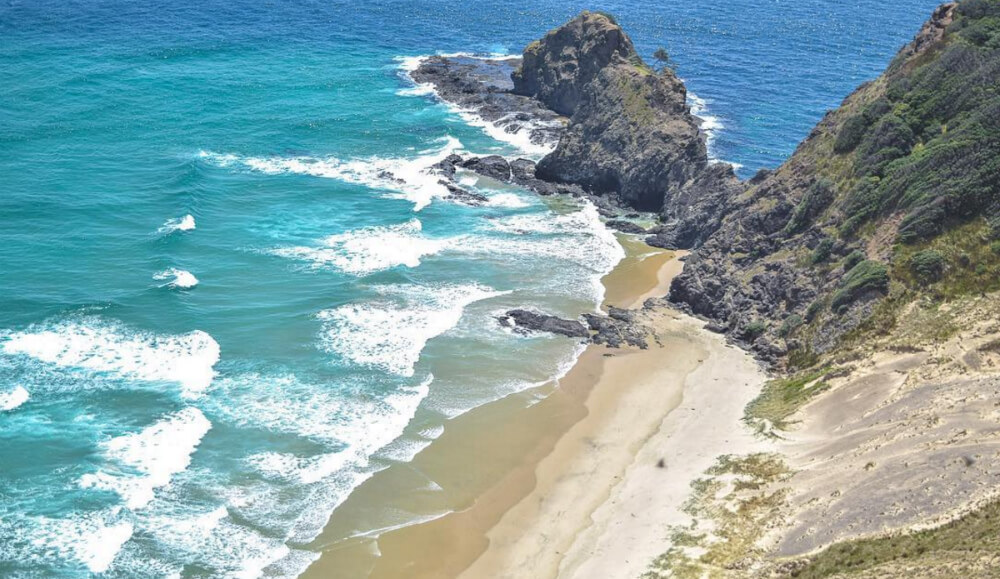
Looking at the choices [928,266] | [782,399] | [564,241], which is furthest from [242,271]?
[928,266]

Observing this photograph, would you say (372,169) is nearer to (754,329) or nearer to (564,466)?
(754,329)

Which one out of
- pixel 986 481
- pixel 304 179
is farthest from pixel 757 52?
pixel 986 481

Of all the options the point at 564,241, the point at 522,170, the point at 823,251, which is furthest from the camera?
the point at 522,170

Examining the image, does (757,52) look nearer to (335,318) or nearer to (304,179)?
(304,179)

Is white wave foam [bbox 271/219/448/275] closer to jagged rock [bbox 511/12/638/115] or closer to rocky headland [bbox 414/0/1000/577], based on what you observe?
rocky headland [bbox 414/0/1000/577]

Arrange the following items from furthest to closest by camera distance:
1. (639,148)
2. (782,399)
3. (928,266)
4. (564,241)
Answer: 1. (639,148)
2. (564,241)
3. (782,399)
4. (928,266)

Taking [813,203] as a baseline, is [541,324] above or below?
below
